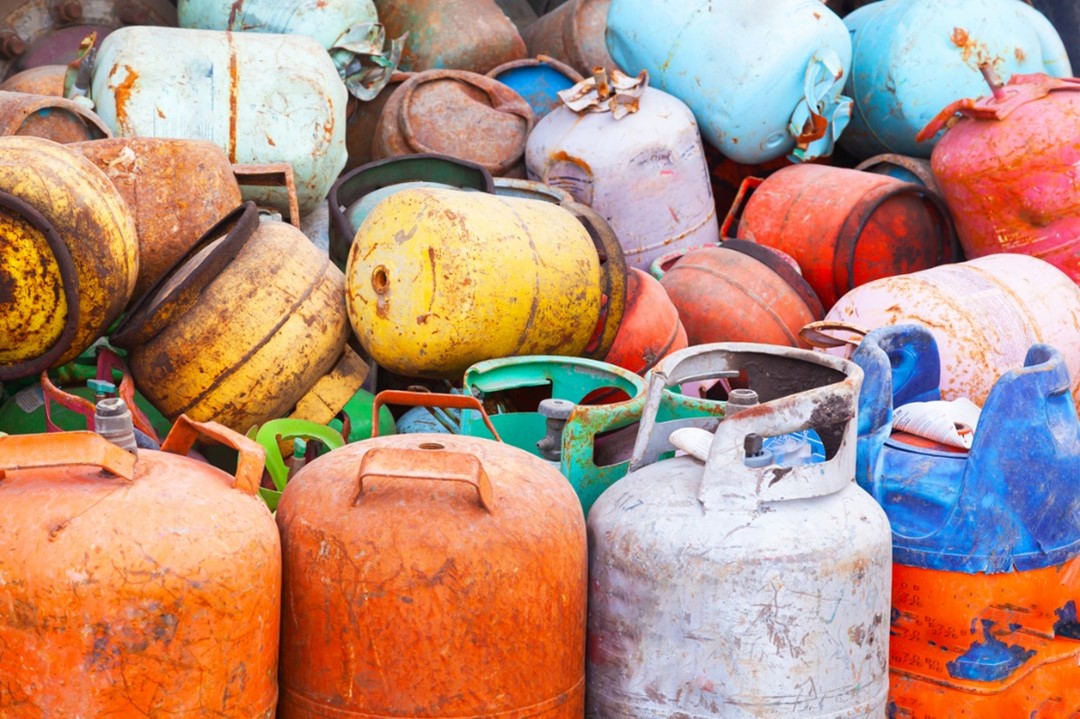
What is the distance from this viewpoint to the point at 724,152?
5195 mm

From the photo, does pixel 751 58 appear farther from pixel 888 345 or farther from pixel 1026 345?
pixel 888 345

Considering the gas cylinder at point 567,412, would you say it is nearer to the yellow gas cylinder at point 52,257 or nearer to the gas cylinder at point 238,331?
the gas cylinder at point 238,331

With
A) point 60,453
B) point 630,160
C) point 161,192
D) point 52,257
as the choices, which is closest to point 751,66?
point 630,160

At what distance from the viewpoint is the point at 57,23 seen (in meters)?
5.53

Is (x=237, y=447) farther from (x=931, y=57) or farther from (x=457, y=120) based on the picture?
(x=931, y=57)

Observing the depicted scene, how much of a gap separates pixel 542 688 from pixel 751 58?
3.43 metres

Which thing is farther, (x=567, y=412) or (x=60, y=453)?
(x=567, y=412)

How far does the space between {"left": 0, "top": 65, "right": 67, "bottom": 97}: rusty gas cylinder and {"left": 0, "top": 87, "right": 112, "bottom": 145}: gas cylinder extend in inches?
24.8

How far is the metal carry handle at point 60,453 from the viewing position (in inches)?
73.0

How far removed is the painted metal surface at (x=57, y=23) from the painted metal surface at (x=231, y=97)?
1.32 m

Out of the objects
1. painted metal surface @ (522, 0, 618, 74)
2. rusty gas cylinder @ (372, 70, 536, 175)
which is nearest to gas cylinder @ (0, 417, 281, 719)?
rusty gas cylinder @ (372, 70, 536, 175)

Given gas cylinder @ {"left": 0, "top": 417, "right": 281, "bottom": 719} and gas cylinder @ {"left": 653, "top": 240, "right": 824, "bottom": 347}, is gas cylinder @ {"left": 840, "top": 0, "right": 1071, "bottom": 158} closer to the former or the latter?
gas cylinder @ {"left": 653, "top": 240, "right": 824, "bottom": 347}

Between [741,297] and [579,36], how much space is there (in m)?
2.43

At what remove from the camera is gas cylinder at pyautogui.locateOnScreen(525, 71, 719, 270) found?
4.75 metres
